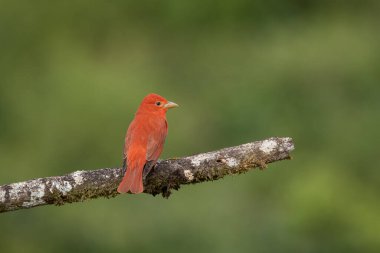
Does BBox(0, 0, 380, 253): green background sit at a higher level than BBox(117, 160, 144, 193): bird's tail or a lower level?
higher

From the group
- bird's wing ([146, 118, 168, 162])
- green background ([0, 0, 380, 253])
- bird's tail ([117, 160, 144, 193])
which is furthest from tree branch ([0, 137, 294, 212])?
green background ([0, 0, 380, 253])

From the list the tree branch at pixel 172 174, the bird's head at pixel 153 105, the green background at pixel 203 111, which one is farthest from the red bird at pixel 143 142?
the green background at pixel 203 111

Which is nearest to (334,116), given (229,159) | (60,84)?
(60,84)

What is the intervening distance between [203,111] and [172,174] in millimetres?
7679

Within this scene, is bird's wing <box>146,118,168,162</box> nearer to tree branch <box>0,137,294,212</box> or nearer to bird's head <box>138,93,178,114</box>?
bird's head <box>138,93,178,114</box>

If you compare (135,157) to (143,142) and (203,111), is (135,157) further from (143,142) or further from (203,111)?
(203,111)

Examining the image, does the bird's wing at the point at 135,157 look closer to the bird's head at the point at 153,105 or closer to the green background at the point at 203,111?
the bird's head at the point at 153,105

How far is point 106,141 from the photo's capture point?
15.3 m

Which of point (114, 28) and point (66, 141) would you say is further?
point (114, 28)

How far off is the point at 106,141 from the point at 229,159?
691 cm

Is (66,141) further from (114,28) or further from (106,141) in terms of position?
(114,28)

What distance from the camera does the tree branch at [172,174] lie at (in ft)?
27.2

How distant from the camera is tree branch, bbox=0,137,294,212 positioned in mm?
8289

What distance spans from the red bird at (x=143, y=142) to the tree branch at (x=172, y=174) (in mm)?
148
